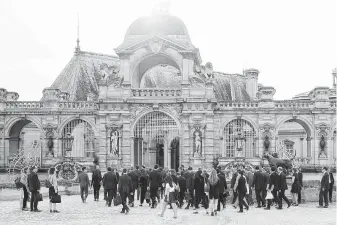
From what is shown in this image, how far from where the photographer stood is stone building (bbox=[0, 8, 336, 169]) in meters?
30.3

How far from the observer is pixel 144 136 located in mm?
31109

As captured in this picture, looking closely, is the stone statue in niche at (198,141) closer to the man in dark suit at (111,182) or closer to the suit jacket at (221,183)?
the man in dark suit at (111,182)

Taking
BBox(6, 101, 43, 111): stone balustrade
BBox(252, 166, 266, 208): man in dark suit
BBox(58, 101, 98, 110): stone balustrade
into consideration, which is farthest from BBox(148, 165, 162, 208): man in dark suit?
BBox(6, 101, 43, 111): stone balustrade

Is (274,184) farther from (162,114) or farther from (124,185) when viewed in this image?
(162,114)

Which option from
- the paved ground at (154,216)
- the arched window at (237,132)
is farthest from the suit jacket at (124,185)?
the arched window at (237,132)

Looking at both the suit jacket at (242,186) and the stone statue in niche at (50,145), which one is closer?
the suit jacket at (242,186)

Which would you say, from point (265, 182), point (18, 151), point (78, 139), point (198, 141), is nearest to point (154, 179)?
point (265, 182)

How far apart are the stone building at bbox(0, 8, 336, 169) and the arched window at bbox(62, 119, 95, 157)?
10cm

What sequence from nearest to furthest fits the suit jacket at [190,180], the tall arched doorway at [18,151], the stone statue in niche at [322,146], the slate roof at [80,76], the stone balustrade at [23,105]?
the suit jacket at [190,180] < the tall arched doorway at [18,151] < the stone statue in niche at [322,146] < the stone balustrade at [23,105] < the slate roof at [80,76]

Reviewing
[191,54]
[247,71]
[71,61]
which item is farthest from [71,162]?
[247,71]

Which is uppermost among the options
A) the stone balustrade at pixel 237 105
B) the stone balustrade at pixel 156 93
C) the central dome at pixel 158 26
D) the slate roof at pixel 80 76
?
the central dome at pixel 158 26

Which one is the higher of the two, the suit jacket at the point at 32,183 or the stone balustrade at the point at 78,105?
the stone balustrade at the point at 78,105

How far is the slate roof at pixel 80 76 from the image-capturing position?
40.7 meters

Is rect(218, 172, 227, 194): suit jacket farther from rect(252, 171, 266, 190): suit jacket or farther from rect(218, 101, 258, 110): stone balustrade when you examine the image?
rect(218, 101, 258, 110): stone balustrade
